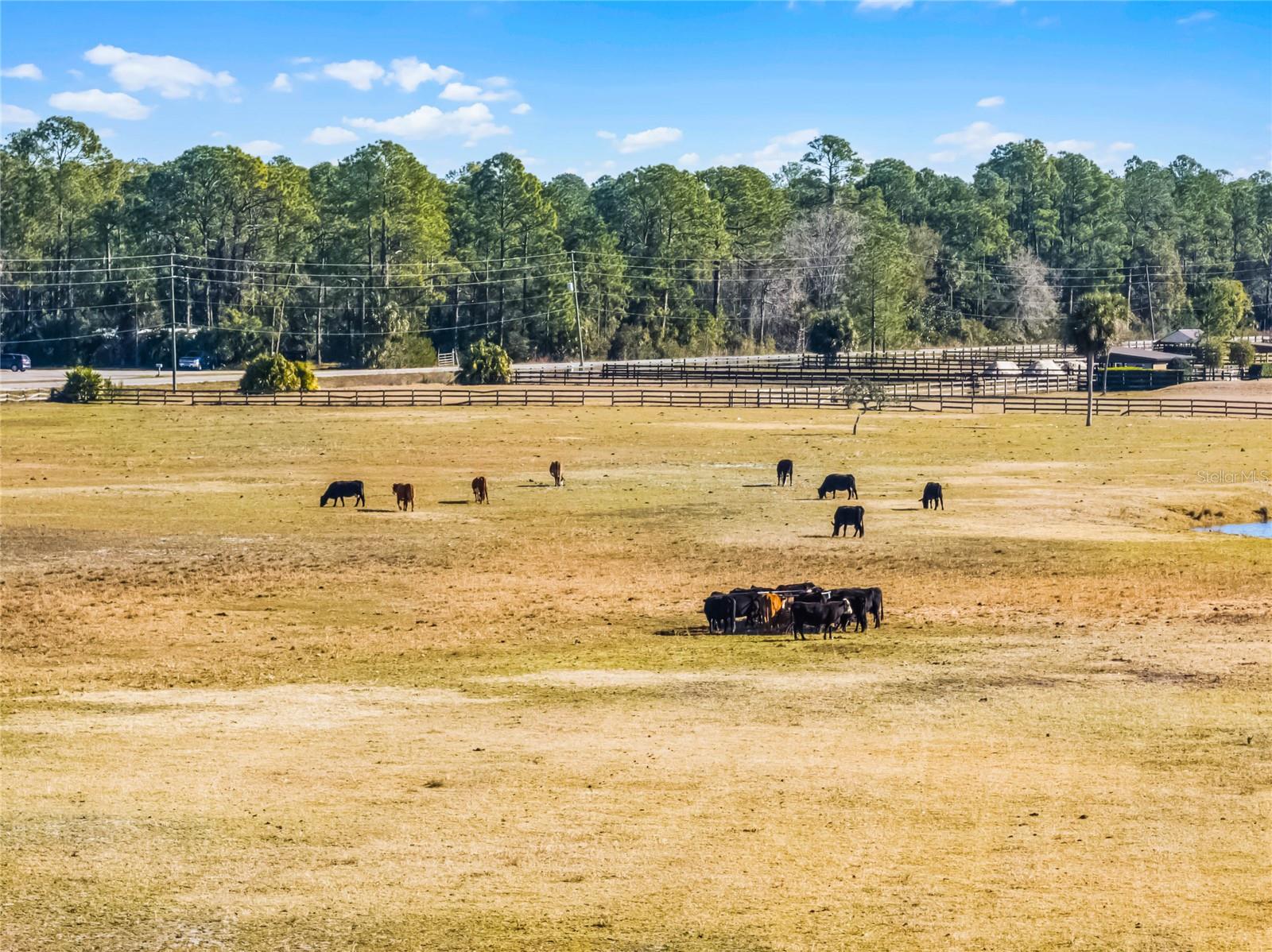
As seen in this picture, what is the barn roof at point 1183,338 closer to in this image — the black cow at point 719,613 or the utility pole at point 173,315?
the utility pole at point 173,315

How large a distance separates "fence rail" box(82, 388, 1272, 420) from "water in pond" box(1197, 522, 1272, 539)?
40884mm

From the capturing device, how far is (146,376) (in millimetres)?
116188

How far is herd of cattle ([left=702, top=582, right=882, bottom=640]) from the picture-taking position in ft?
95.6

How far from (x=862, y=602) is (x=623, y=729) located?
29.2ft

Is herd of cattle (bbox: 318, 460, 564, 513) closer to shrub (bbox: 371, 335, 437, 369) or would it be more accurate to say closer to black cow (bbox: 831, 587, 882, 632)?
black cow (bbox: 831, 587, 882, 632)

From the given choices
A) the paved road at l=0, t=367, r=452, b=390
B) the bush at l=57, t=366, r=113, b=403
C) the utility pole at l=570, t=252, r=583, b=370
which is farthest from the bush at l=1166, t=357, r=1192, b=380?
the bush at l=57, t=366, r=113, b=403

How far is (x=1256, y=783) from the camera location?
18.2 metres

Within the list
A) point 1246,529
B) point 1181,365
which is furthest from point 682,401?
point 1246,529

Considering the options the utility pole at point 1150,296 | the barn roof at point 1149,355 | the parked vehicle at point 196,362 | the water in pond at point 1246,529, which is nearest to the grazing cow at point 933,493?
the water in pond at point 1246,529

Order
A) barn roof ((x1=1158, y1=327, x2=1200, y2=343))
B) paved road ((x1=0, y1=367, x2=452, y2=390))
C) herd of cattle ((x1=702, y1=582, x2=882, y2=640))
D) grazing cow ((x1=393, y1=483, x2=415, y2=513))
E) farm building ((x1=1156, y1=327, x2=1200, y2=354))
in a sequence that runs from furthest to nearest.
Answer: barn roof ((x1=1158, y1=327, x2=1200, y2=343)), farm building ((x1=1156, y1=327, x2=1200, y2=354)), paved road ((x1=0, y1=367, x2=452, y2=390)), grazing cow ((x1=393, y1=483, x2=415, y2=513)), herd of cattle ((x1=702, y1=582, x2=882, y2=640))

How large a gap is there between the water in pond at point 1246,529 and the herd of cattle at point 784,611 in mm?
18964

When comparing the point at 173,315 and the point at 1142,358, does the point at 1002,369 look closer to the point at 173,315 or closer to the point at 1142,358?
the point at 1142,358

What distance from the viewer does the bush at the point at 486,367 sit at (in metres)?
107

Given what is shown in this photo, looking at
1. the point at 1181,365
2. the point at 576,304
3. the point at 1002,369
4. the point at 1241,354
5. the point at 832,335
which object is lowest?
the point at 1002,369
